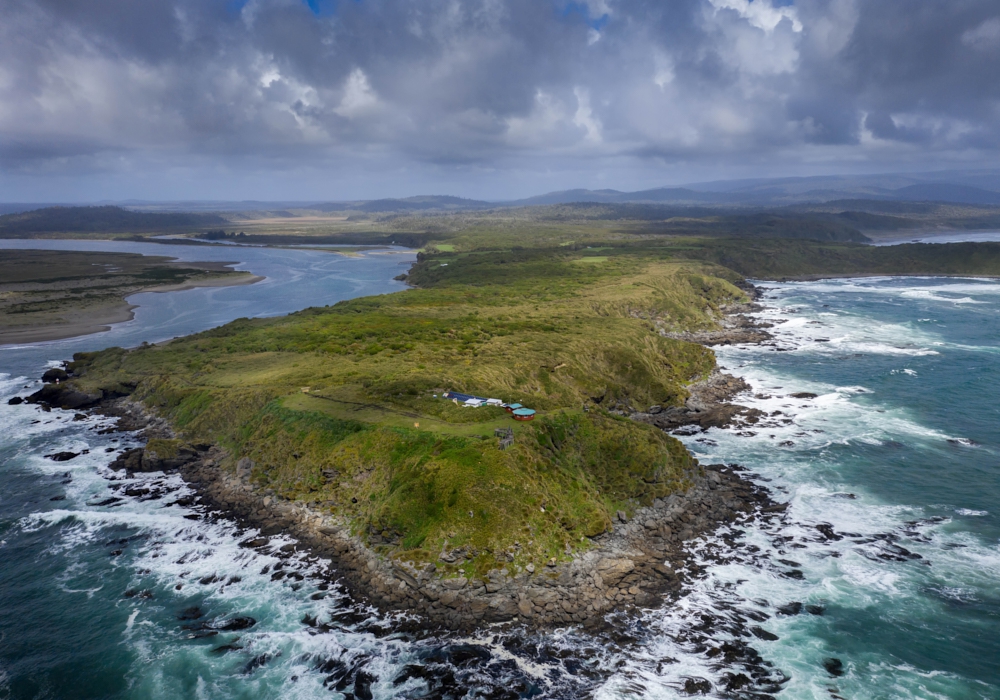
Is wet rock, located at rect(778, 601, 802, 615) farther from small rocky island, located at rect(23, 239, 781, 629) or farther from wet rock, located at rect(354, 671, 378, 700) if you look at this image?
wet rock, located at rect(354, 671, 378, 700)

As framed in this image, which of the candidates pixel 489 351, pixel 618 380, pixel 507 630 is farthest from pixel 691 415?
pixel 507 630

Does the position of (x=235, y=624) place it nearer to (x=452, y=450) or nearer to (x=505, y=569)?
(x=505, y=569)

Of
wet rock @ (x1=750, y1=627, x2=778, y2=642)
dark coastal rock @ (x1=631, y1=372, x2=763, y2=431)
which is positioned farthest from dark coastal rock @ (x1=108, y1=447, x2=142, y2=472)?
wet rock @ (x1=750, y1=627, x2=778, y2=642)

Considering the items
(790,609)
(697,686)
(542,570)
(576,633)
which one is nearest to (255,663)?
(542,570)

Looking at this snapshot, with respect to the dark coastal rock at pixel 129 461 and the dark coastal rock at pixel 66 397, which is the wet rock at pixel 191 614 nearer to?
the dark coastal rock at pixel 129 461

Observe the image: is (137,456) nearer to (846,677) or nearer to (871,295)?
(846,677)
